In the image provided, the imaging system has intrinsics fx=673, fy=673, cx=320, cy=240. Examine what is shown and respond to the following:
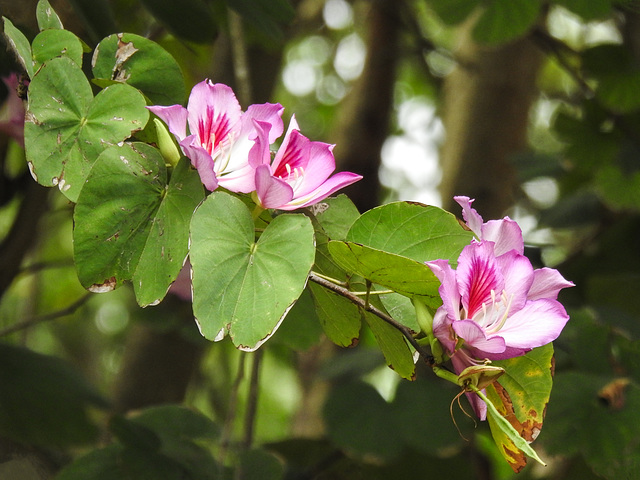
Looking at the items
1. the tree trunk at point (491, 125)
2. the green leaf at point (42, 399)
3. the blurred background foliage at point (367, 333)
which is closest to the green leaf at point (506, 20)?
the blurred background foliage at point (367, 333)

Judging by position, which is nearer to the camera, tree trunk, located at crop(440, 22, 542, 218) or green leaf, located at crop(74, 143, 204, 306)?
green leaf, located at crop(74, 143, 204, 306)

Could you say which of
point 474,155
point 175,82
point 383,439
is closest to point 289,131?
point 175,82

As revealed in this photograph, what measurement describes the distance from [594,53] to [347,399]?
853 mm

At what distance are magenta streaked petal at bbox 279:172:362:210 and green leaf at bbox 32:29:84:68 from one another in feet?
0.65

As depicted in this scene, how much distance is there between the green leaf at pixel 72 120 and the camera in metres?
0.46

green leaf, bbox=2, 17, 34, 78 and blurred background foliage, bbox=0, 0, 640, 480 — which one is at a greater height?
green leaf, bbox=2, 17, 34, 78

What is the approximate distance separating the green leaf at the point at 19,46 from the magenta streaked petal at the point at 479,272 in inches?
13.2

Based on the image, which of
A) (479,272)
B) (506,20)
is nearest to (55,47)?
(479,272)

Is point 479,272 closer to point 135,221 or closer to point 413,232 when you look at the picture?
point 413,232

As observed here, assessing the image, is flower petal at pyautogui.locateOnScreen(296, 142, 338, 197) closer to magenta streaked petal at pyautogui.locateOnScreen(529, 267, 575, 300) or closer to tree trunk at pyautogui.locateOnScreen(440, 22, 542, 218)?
magenta streaked petal at pyautogui.locateOnScreen(529, 267, 575, 300)

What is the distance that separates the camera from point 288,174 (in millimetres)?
483

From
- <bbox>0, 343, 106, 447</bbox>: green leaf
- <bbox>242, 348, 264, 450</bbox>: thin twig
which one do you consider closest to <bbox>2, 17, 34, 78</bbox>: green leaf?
<bbox>242, 348, 264, 450</bbox>: thin twig

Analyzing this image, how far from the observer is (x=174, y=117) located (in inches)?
17.9

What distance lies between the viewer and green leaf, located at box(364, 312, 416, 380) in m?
0.45
